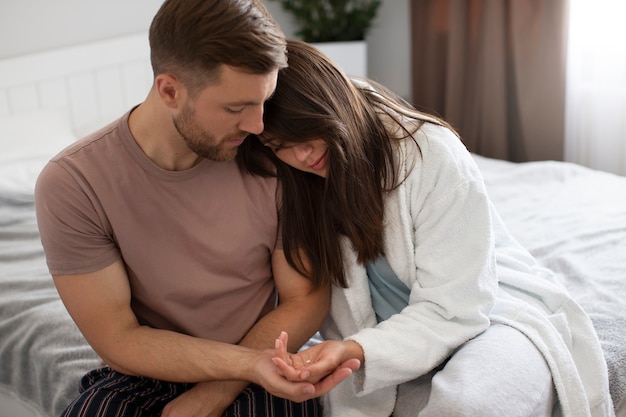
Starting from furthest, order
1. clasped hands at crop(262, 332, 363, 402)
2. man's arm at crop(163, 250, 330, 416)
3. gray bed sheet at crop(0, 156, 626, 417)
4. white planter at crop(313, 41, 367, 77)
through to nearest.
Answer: white planter at crop(313, 41, 367, 77)
gray bed sheet at crop(0, 156, 626, 417)
man's arm at crop(163, 250, 330, 416)
clasped hands at crop(262, 332, 363, 402)

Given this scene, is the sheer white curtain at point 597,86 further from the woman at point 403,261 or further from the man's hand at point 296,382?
the man's hand at point 296,382

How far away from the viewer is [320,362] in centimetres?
123

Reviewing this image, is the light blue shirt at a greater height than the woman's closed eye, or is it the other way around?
the woman's closed eye

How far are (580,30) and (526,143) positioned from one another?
0.52 meters

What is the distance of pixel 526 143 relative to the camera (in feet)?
10.7

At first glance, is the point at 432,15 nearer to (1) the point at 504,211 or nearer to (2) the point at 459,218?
(1) the point at 504,211

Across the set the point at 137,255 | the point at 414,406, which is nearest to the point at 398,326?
the point at 414,406

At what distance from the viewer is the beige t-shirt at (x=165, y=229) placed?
4.38ft

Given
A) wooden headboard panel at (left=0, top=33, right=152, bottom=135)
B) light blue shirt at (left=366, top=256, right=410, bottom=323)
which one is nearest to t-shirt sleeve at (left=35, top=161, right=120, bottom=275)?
light blue shirt at (left=366, top=256, right=410, bottom=323)

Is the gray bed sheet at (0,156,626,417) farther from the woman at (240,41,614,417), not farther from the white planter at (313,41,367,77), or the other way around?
the white planter at (313,41,367,77)

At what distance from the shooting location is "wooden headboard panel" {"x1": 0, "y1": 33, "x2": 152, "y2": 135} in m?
2.94

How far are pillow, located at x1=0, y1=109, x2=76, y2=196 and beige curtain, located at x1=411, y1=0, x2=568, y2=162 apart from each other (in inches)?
62.6

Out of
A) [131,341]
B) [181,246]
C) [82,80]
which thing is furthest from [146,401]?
[82,80]

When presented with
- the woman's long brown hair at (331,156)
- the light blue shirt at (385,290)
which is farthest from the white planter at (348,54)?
the light blue shirt at (385,290)
